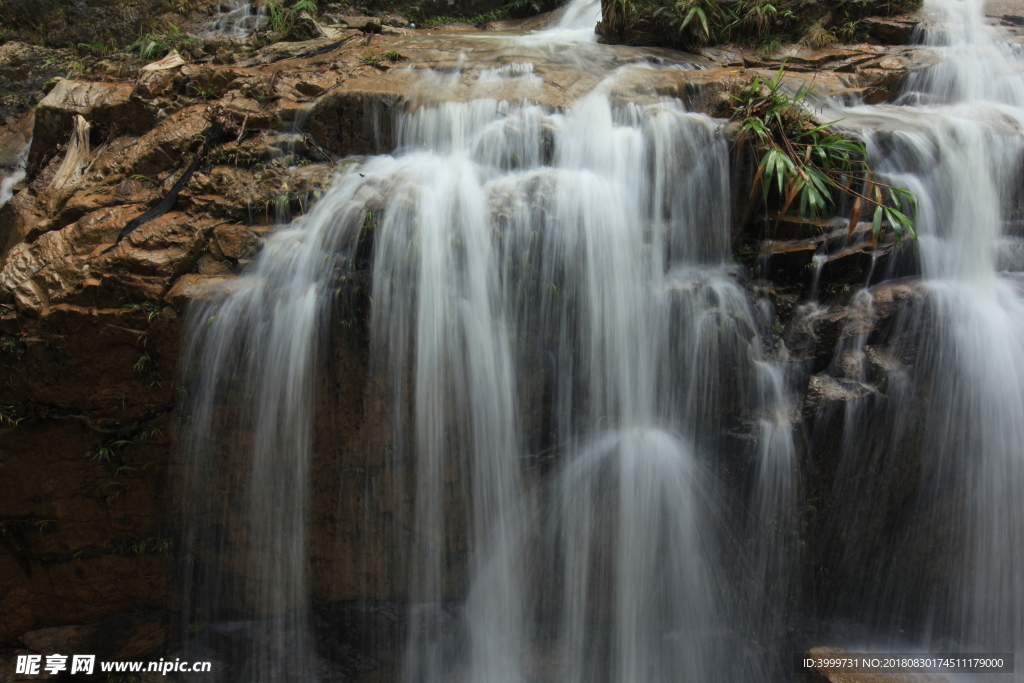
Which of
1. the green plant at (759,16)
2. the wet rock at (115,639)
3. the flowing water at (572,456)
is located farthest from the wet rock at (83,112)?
the green plant at (759,16)

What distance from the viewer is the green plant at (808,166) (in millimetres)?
3959

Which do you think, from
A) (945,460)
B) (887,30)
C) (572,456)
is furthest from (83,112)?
(887,30)

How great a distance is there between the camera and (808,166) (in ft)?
13.4

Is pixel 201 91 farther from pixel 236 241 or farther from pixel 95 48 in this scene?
pixel 95 48

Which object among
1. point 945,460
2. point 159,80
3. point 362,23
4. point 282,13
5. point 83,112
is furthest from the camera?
point 362,23

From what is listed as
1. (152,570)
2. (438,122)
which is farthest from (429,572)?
(438,122)

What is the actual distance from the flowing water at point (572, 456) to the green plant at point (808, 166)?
0.68 meters

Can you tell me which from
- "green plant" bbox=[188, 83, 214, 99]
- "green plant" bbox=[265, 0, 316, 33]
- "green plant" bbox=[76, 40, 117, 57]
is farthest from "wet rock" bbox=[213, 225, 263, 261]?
"green plant" bbox=[76, 40, 117, 57]

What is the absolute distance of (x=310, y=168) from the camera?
14.8 ft

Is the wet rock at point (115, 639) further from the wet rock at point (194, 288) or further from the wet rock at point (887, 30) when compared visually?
the wet rock at point (887, 30)

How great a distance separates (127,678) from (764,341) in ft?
16.9

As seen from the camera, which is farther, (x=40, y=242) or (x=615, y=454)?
(x=40, y=242)

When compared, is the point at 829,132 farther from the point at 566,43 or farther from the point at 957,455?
the point at 566,43

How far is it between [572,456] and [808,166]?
9.26 feet
